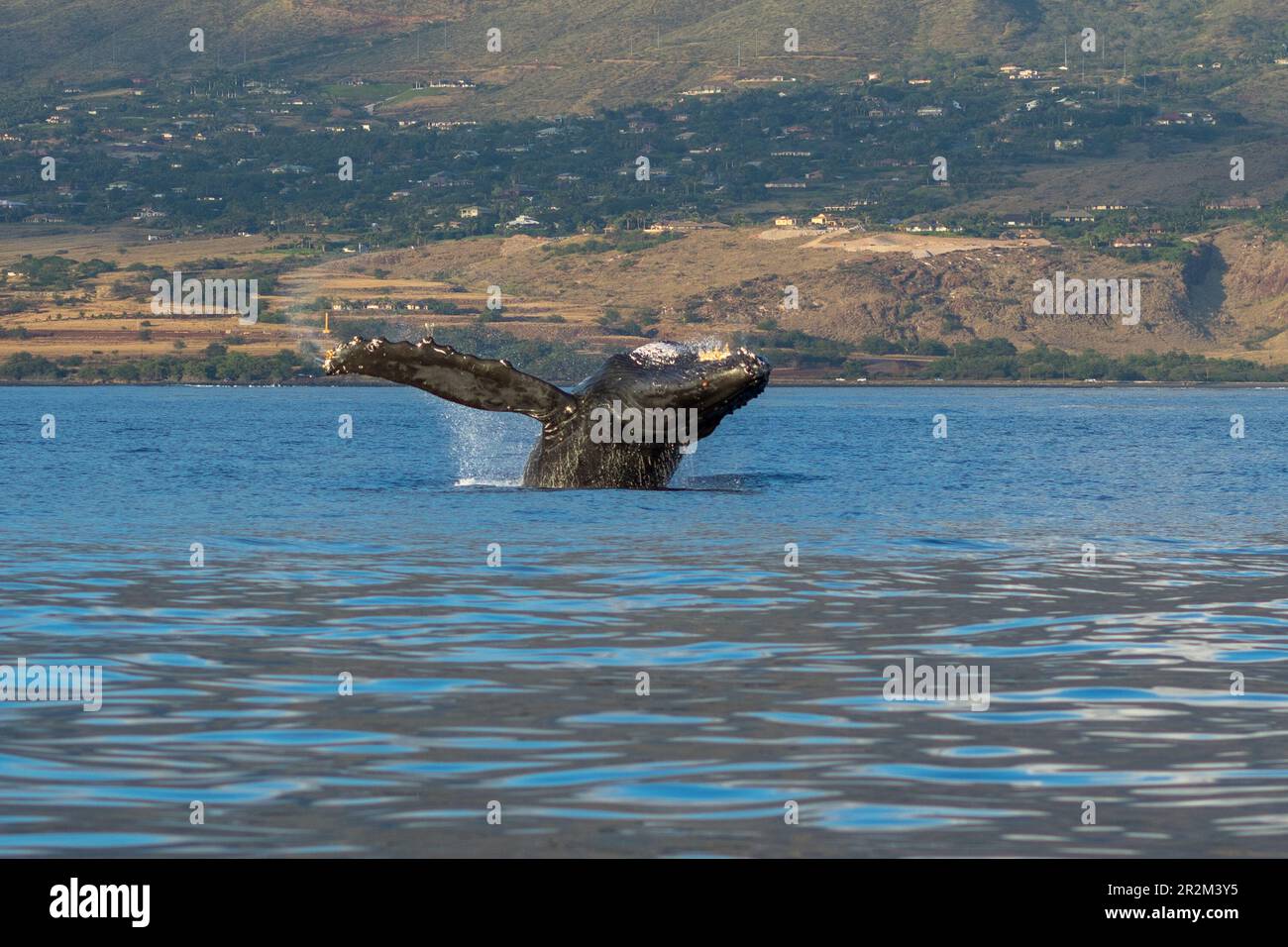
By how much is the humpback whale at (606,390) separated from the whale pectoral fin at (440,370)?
1 cm

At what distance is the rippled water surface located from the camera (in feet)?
42.5

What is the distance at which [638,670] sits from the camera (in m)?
19.0

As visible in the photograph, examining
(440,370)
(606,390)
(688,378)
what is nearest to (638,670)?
(440,370)

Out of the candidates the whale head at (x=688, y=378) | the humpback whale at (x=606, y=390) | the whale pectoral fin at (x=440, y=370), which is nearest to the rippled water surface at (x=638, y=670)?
the humpback whale at (x=606, y=390)

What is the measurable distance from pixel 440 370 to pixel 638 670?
12139 millimetres

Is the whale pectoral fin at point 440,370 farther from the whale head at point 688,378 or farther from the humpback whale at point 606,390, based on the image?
the whale head at point 688,378

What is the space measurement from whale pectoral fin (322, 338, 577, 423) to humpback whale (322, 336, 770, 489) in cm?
1

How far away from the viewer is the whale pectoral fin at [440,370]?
29.8 meters

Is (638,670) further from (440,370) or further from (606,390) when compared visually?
(606,390)

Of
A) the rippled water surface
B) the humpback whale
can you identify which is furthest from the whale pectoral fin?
the rippled water surface
